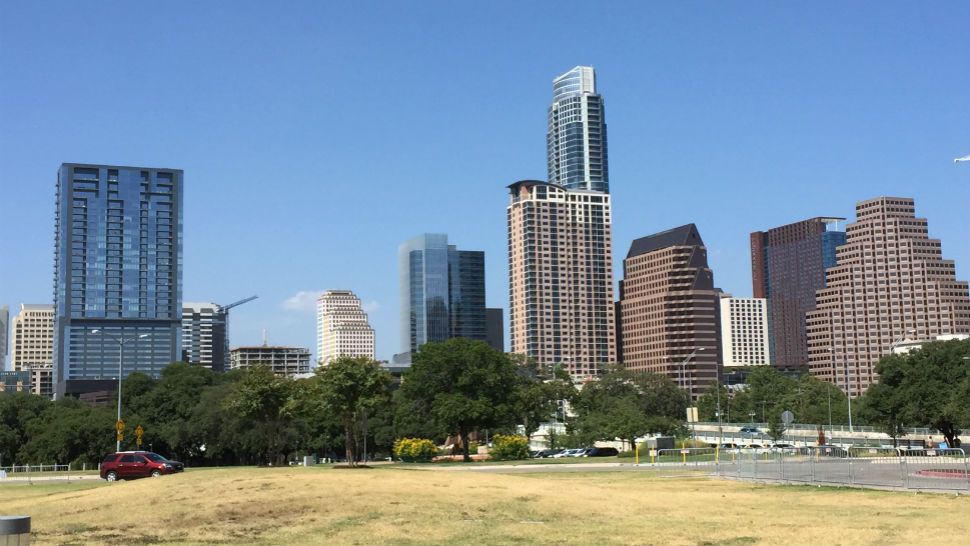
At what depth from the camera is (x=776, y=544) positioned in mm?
23594

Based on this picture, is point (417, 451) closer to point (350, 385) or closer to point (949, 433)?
point (350, 385)

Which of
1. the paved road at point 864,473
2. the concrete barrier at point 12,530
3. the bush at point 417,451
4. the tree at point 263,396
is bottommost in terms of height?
the bush at point 417,451

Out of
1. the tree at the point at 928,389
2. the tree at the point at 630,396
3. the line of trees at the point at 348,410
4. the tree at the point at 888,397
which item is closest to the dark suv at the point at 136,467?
the line of trees at the point at 348,410

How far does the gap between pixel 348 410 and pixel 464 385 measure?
3365 centimetres

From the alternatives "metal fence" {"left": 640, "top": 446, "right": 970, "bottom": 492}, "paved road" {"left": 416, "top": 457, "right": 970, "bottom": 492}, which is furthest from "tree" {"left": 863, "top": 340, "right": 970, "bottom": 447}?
"paved road" {"left": 416, "top": 457, "right": 970, "bottom": 492}

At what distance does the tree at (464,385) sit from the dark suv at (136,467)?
41132 mm

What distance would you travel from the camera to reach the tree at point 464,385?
3698 inches

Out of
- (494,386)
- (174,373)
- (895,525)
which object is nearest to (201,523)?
(895,525)

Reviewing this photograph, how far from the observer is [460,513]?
29422 mm

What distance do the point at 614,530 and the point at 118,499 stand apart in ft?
55.2

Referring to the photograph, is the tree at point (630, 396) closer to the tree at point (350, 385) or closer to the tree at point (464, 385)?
the tree at point (464, 385)

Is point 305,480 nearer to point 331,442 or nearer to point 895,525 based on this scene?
point 895,525

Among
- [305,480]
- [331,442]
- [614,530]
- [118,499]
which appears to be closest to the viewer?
[614,530]

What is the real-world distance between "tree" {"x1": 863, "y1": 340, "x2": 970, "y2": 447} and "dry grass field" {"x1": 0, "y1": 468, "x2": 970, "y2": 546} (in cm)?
6001
